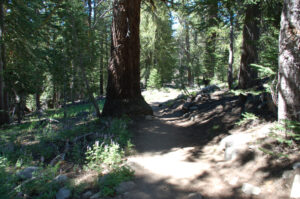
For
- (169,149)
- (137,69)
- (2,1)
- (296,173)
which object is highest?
(2,1)

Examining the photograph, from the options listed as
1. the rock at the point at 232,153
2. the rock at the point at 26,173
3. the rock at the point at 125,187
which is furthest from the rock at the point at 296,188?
the rock at the point at 26,173

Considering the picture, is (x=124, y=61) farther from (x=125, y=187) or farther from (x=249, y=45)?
(x=125, y=187)

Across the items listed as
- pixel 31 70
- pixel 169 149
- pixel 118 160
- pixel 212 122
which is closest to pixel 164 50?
pixel 31 70

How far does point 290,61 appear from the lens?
3.45 m

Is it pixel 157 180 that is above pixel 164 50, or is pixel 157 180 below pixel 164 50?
below

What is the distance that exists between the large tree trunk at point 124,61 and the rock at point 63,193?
4.70m

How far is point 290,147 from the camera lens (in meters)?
3.35

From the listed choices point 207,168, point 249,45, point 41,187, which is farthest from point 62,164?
point 249,45

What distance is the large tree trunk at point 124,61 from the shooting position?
7.82m

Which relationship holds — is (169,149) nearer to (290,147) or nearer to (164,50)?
(290,147)

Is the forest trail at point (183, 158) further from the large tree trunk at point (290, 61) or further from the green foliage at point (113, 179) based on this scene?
the large tree trunk at point (290, 61)

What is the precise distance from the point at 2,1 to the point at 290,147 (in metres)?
11.1

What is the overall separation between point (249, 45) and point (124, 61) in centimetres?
452

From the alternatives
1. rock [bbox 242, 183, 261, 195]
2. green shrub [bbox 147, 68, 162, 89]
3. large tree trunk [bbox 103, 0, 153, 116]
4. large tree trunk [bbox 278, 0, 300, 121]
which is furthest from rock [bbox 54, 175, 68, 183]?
green shrub [bbox 147, 68, 162, 89]
